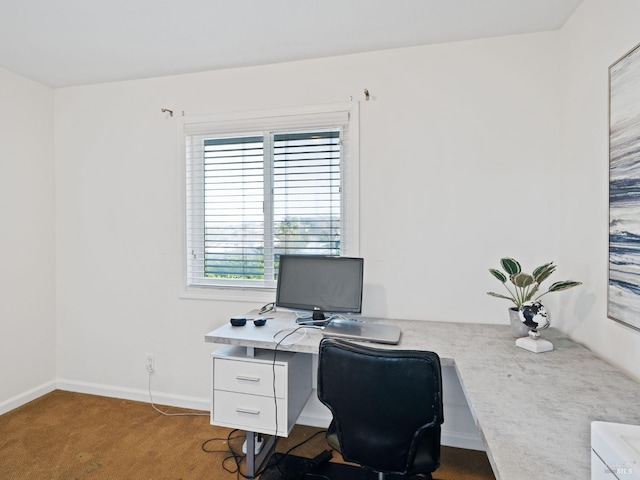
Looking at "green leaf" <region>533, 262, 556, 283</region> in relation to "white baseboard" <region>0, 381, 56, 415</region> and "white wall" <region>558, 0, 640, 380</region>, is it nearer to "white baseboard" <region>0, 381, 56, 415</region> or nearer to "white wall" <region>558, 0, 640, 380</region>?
"white wall" <region>558, 0, 640, 380</region>

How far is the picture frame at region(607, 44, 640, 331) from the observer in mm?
1310

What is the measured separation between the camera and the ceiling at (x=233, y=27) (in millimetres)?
1767

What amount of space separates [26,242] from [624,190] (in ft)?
12.4

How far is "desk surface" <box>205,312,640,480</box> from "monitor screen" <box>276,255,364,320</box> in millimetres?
169

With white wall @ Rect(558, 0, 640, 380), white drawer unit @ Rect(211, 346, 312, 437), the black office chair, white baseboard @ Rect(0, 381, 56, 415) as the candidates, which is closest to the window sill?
white drawer unit @ Rect(211, 346, 312, 437)

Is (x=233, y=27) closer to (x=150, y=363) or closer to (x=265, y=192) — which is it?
(x=265, y=192)

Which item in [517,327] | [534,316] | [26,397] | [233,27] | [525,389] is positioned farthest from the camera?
[26,397]

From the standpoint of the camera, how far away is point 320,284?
2027 mm

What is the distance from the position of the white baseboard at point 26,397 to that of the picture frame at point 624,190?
383 cm

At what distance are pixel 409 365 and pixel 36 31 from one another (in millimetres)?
2740

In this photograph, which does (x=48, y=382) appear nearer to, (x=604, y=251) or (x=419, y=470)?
(x=419, y=470)

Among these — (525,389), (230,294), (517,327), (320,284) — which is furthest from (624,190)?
(230,294)

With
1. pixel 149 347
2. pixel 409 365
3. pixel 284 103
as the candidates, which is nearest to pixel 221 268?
pixel 149 347

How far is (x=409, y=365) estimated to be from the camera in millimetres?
1187
